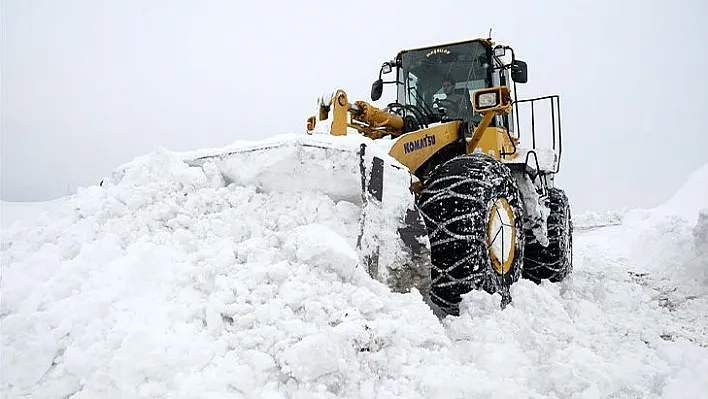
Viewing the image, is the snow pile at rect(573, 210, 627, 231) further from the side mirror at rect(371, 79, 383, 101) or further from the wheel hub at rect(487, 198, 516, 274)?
the wheel hub at rect(487, 198, 516, 274)

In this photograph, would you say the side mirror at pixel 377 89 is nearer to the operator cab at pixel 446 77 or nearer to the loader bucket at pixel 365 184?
the operator cab at pixel 446 77

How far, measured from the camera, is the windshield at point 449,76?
5.51m

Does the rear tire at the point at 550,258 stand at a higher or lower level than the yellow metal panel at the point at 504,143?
lower

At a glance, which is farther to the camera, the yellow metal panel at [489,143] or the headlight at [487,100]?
the yellow metal panel at [489,143]

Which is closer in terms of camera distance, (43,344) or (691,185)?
(43,344)

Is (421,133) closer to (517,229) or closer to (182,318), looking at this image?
(517,229)

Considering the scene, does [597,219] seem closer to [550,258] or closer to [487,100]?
Answer: [550,258]

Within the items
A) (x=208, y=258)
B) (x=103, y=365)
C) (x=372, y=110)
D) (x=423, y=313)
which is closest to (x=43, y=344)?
(x=103, y=365)

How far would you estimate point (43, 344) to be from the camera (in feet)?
6.75

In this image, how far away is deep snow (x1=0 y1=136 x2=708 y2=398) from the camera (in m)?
2.00

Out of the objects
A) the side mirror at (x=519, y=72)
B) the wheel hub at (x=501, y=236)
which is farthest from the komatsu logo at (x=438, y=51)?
the wheel hub at (x=501, y=236)

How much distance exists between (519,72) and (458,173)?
242 cm

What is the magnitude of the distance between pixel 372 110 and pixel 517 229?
1601 millimetres

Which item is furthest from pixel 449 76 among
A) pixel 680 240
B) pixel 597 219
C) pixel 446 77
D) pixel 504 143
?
pixel 597 219
